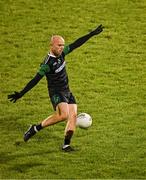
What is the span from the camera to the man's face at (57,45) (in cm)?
1259

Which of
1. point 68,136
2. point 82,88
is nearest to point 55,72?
point 68,136

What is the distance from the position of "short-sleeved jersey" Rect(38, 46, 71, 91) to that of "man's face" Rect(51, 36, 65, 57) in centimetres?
14

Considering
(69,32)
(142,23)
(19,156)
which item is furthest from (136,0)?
(19,156)

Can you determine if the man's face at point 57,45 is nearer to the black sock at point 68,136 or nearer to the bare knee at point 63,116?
the bare knee at point 63,116

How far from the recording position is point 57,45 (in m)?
12.6

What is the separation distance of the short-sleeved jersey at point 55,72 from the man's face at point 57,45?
0.44 ft

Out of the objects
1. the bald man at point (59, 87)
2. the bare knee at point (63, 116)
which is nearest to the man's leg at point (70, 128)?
the bald man at point (59, 87)

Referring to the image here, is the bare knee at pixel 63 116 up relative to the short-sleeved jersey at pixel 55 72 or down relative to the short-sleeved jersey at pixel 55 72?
down

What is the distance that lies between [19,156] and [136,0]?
38.6 feet

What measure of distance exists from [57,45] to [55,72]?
58 cm

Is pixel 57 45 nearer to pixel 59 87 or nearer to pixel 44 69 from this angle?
pixel 44 69

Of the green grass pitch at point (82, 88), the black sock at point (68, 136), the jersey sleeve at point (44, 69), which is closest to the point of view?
the green grass pitch at point (82, 88)

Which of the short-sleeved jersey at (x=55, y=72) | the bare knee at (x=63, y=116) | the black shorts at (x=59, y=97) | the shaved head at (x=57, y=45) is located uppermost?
the shaved head at (x=57, y=45)

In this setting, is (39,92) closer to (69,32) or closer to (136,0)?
(69,32)
